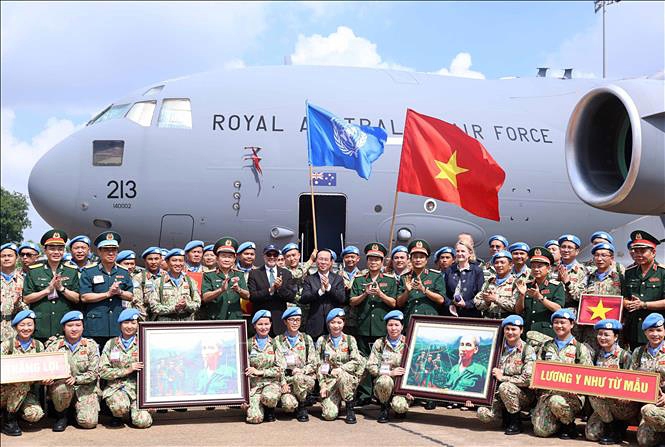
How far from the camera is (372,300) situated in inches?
349

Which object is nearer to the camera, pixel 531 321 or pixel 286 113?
pixel 531 321

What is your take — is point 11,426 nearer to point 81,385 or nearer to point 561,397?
point 81,385

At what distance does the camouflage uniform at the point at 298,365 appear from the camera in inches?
311

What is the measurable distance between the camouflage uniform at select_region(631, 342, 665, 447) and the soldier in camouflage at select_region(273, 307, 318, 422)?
317 centimetres

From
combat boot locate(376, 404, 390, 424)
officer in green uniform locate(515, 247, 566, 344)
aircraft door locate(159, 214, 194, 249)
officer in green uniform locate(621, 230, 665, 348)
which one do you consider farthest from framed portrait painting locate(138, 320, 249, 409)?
aircraft door locate(159, 214, 194, 249)

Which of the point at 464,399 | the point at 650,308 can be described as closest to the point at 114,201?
the point at 464,399

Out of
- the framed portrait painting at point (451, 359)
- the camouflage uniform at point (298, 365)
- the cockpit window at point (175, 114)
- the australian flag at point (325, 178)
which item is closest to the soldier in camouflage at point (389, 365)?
the framed portrait painting at point (451, 359)

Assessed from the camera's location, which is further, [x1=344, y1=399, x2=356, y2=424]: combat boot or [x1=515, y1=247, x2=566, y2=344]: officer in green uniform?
[x1=515, y1=247, x2=566, y2=344]: officer in green uniform

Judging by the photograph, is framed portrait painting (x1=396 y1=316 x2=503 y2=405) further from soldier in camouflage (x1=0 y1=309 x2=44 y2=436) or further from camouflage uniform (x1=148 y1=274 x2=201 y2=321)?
soldier in camouflage (x1=0 y1=309 x2=44 y2=436)

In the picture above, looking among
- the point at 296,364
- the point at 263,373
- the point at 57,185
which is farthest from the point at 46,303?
the point at 57,185

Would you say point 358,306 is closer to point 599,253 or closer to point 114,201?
point 599,253

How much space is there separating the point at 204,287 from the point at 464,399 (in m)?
3.18

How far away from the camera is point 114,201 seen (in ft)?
39.4

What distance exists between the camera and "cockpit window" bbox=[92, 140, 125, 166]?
477 inches
